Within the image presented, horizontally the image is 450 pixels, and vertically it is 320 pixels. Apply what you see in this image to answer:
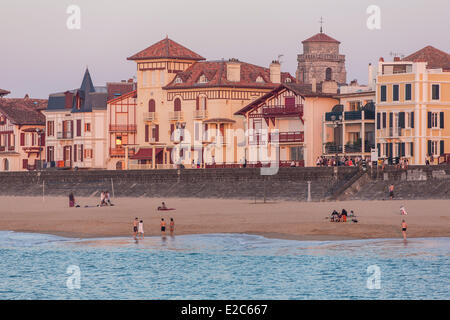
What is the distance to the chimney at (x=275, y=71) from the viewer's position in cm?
11162

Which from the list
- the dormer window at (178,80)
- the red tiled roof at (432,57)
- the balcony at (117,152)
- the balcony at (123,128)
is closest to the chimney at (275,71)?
the dormer window at (178,80)

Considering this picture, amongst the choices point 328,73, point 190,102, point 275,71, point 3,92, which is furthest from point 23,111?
point 328,73

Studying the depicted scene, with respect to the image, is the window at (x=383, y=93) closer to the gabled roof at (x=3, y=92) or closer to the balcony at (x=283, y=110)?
the balcony at (x=283, y=110)

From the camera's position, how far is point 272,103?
332ft

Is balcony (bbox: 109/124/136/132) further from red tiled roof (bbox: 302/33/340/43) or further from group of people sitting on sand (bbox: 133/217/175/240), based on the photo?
group of people sitting on sand (bbox: 133/217/175/240)

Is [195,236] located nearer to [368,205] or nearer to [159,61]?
[368,205]

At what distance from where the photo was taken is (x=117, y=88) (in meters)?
122

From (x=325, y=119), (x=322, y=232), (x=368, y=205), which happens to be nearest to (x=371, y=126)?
(x=325, y=119)

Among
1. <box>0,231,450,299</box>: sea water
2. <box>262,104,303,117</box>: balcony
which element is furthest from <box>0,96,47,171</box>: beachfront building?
<box>0,231,450,299</box>: sea water

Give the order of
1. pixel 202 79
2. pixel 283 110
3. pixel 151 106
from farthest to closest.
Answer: pixel 151 106, pixel 202 79, pixel 283 110

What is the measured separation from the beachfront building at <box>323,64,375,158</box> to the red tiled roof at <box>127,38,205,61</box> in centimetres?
2180

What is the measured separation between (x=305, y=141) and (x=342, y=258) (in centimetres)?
4783

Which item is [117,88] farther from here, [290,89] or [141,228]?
[141,228]

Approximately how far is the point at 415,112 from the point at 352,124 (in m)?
8.02
